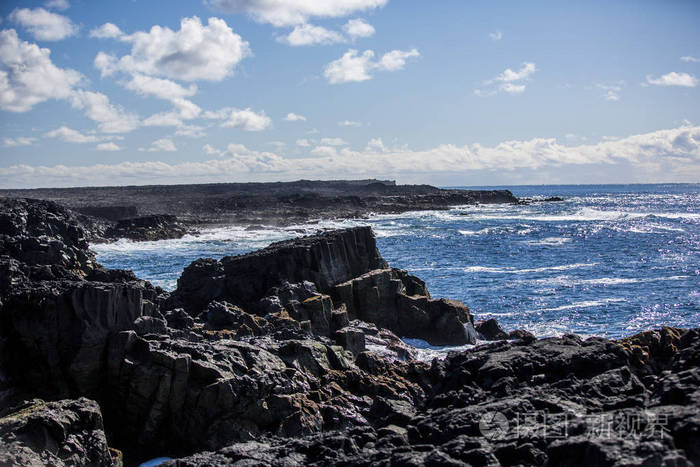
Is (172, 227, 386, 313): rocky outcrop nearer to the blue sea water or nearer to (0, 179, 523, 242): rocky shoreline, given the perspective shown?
the blue sea water

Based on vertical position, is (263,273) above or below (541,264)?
above

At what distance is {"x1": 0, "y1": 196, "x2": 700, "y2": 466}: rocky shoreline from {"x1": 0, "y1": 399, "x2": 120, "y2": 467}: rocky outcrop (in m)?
0.02

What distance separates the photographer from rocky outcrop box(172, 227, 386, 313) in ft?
72.1

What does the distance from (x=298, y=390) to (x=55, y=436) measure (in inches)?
193

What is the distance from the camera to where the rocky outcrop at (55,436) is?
27.6ft

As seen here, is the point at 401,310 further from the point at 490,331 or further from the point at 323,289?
the point at 490,331

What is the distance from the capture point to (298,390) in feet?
40.3

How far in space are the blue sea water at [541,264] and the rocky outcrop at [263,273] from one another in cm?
776

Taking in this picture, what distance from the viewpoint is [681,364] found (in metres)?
9.47

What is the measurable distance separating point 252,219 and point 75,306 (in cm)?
7364

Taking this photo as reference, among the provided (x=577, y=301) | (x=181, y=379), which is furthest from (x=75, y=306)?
(x=577, y=301)

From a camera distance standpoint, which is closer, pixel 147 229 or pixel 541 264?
pixel 541 264

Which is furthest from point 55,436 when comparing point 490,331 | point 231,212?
point 231,212

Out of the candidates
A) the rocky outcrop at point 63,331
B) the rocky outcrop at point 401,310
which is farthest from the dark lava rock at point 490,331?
the rocky outcrop at point 63,331
